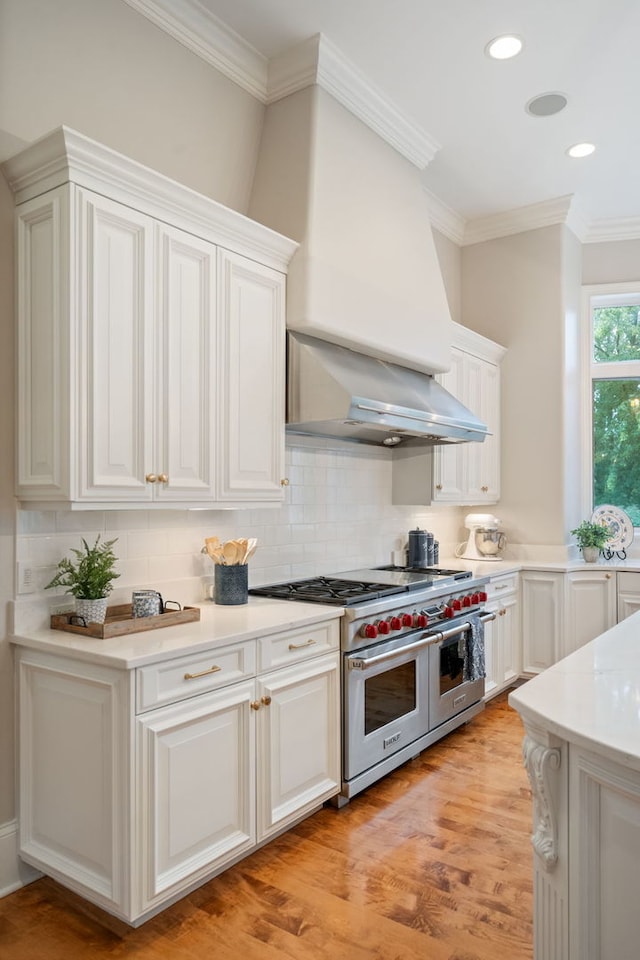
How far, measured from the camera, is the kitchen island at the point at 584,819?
4.57 feet

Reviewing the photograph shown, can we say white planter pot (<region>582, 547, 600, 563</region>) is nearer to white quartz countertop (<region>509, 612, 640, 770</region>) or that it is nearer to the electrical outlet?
white quartz countertop (<region>509, 612, 640, 770</region>)

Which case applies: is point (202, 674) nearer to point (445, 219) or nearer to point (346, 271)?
point (346, 271)

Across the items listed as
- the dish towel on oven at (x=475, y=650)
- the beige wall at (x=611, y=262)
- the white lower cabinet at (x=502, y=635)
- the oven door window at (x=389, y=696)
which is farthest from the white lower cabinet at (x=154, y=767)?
the beige wall at (x=611, y=262)

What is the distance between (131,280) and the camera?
2.38m

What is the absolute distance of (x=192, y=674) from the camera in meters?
2.26

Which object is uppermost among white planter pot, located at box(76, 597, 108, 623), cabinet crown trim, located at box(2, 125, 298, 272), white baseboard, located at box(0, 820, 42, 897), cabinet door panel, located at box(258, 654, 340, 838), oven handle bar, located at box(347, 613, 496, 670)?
cabinet crown trim, located at box(2, 125, 298, 272)

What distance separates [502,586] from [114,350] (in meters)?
3.16

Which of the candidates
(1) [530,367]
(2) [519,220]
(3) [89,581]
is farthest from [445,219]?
(3) [89,581]

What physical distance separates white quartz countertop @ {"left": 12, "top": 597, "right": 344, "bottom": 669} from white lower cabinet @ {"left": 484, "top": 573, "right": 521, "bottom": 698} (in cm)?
180

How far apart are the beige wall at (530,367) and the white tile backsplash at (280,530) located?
58 cm

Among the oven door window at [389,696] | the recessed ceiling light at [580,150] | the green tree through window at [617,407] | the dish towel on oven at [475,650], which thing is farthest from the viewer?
the green tree through window at [617,407]

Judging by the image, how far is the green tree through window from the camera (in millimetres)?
5301

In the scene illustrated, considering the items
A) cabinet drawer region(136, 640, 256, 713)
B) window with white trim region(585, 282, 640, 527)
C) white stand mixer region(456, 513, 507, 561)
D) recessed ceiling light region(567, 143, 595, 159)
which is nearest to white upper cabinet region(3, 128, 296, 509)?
cabinet drawer region(136, 640, 256, 713)

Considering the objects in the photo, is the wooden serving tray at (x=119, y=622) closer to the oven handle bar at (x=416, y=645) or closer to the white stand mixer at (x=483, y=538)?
the oven handle bar at (x=416, y=645)
